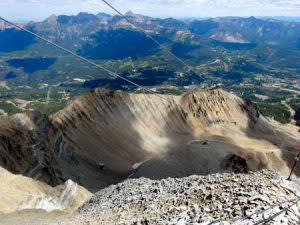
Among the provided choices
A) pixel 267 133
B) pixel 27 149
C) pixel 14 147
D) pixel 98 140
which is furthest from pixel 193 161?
pixel 267 133

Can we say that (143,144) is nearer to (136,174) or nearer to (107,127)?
(107,127)

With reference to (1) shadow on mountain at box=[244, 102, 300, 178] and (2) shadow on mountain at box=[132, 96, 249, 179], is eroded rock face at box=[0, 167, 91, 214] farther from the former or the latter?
(1) shadow on mountain at box=[244, 102, 300, 178]

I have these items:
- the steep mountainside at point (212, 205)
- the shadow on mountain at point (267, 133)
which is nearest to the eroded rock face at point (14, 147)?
the steep mountainside at point (212, 205)

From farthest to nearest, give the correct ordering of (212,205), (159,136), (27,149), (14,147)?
(159,136) → (27,149) → (14,147) → (212,205)

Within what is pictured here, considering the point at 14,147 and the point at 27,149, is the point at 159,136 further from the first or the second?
the point at 14,147

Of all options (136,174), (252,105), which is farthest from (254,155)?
(252,105)

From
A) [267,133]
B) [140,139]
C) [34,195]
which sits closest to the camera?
[34,195]

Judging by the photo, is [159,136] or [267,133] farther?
[267,133]

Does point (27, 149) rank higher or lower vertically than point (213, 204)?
lower
